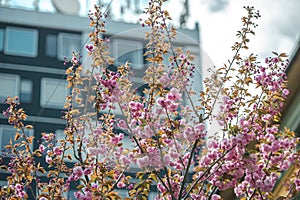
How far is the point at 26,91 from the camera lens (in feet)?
25.2

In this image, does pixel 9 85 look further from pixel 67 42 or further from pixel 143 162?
pixel 143 162

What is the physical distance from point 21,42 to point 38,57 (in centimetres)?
39

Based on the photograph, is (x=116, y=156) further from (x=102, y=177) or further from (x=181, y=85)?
(x=181, y=85)

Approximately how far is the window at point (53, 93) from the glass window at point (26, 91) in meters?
0.16

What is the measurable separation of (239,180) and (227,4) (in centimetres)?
74

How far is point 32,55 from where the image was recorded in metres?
8.03

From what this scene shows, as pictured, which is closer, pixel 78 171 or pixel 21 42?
pixel 78 171

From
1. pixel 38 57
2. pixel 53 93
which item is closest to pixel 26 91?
pixel 53 93

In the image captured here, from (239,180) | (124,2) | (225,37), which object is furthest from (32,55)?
(239,180)

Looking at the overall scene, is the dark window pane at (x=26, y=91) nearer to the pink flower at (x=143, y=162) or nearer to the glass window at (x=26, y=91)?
the glass window at (x=26, y=91)

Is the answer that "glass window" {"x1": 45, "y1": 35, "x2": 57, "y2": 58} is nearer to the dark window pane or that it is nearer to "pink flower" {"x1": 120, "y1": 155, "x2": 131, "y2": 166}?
the dark window pane

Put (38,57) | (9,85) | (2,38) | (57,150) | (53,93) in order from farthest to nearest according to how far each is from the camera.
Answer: (2,38), (38,57), (9,85), (53,93), (57,150)

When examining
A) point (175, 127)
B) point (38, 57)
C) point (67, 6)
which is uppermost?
point (67, 6)

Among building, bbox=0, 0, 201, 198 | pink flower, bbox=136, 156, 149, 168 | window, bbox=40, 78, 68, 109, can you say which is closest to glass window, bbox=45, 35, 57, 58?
building, bbox=0, 0, 201, 198
